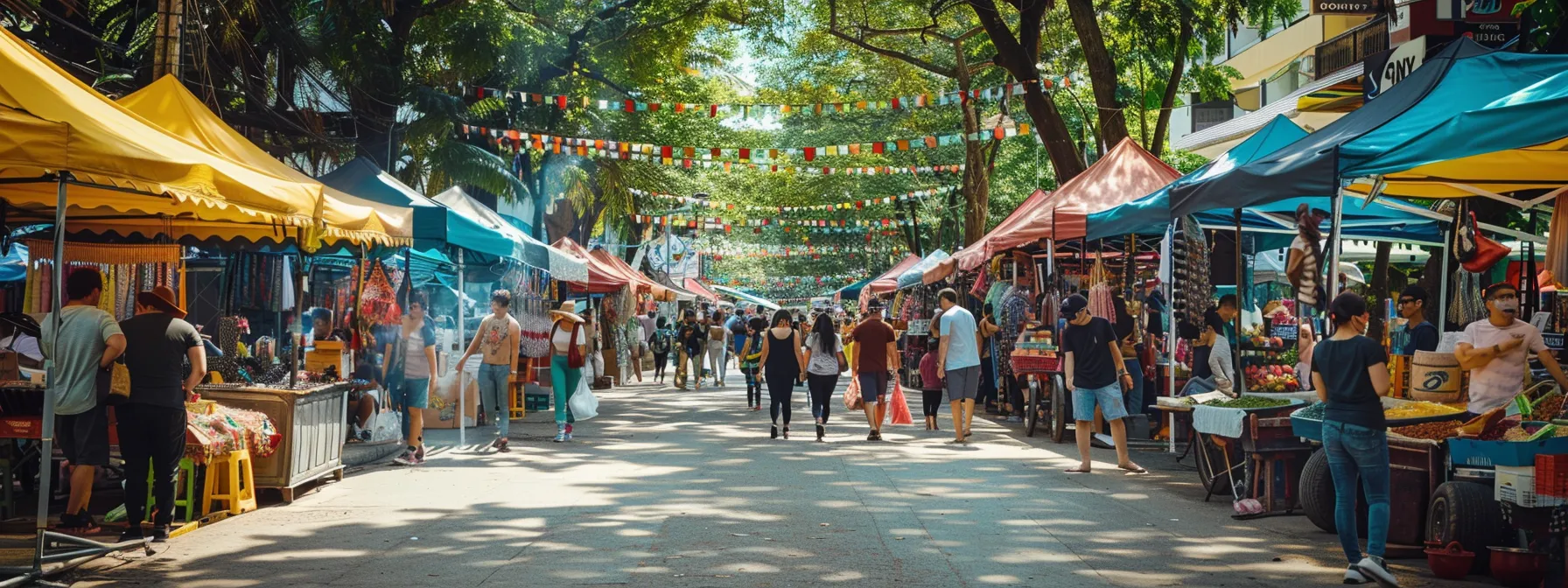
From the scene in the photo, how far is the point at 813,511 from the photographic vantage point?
31.9 feet

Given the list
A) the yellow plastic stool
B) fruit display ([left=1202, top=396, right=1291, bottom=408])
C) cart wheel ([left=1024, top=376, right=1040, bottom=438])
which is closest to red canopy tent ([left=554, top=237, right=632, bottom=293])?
cart wheel ([left=1024, top=376, right=1040, bottom=438])

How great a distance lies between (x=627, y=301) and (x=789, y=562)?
73.7 feet

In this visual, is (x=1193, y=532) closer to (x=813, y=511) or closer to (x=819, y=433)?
(x=813, y=511)

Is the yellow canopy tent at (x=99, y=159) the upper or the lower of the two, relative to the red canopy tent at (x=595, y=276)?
lower

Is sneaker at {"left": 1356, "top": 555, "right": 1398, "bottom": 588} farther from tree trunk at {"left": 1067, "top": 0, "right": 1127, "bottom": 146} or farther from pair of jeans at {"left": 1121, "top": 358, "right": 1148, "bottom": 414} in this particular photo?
tree trunk at {"left": 1067, "top": 0, "right": 1127, "bottom": 146}

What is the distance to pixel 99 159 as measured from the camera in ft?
22.7

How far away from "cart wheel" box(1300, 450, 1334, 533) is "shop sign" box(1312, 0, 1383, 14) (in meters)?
8.86

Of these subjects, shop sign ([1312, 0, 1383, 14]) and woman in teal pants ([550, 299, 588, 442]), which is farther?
shop sign ([1312, 0, 1383, 14])

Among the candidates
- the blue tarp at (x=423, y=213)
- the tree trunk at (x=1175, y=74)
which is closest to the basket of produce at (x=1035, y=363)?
the blue tarp at (x=423, y=213)

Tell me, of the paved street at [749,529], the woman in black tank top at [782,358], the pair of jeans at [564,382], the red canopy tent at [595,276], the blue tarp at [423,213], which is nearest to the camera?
the paved street at [749,529]

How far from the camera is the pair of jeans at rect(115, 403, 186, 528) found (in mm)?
8031

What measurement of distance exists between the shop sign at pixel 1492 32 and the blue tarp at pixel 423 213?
10.6 meters

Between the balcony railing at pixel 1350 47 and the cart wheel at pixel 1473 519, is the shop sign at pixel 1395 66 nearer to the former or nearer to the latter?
the cart wheel at pixel 1473 519

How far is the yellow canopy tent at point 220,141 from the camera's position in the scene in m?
10.3
